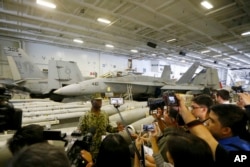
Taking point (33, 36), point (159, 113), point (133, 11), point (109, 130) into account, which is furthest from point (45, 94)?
point (159, 113)

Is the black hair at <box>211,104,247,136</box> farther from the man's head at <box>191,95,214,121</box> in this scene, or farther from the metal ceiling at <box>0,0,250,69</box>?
the metal ceiling at <box>0,0,250,69</box>

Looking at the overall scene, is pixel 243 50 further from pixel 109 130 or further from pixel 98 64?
pixel 109 130

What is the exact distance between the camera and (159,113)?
7.56 ft

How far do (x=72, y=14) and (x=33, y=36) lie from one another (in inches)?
224

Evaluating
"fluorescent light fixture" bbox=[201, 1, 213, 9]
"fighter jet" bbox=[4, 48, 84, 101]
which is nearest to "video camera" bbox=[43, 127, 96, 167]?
"fluorescent light fixture" bbox=[201, 1, 213, 9]

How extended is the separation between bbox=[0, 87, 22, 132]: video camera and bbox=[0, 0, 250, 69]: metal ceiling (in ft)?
22.0

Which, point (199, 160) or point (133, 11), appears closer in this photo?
point (199, 160)

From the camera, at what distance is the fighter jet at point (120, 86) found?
8.50 metres

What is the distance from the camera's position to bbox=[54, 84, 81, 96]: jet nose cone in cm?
822

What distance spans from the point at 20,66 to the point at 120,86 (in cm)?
550

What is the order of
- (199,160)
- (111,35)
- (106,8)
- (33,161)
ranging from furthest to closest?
1. (111,35)
2. (106,8)
3. (199,160)
4. (33,161)

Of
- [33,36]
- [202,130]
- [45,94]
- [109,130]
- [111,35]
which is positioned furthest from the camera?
[33,36]

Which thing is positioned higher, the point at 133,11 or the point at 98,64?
the point at 133,11

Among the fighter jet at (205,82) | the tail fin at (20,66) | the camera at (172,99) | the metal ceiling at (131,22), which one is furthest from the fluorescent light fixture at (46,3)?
the fighter jet at (205,82)
